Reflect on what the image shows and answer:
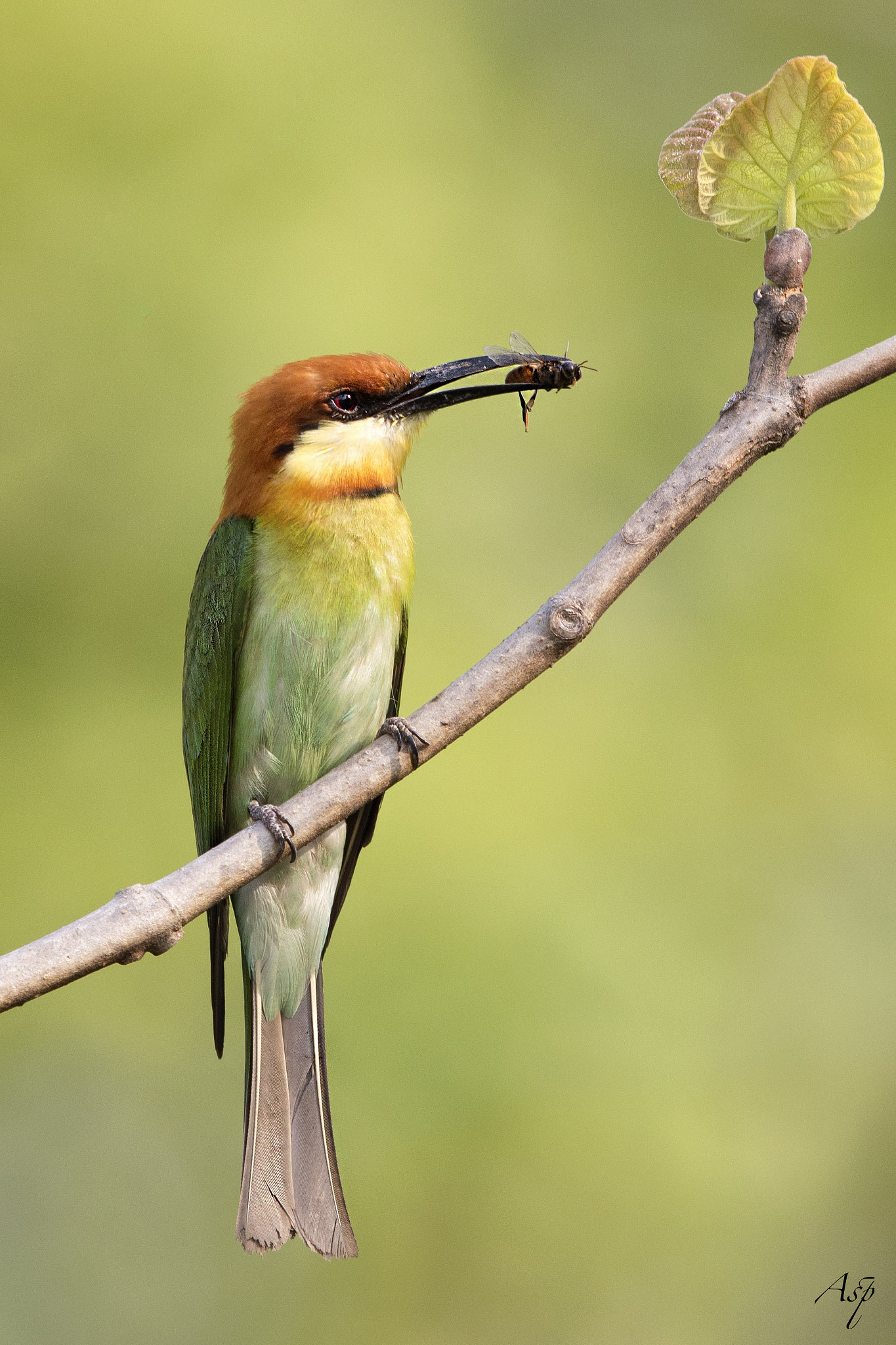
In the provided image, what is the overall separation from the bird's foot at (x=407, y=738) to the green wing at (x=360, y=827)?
2.12ft

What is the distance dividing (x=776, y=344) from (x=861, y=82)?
322 cm

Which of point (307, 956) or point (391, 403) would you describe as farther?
point (307, 956)

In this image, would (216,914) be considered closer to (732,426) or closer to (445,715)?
(445,715)

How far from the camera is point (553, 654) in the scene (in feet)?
4.16

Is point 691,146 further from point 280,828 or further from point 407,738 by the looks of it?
point 280,828

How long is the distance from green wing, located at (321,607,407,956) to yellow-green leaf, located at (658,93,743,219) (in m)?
1.00

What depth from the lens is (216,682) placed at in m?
2.08

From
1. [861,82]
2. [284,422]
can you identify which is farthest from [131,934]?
[861,82]

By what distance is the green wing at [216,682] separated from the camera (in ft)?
6.61

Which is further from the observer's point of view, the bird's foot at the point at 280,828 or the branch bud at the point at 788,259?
the bird's foot at the point at 280,828

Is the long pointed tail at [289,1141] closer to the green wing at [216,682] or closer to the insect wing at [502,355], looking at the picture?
the green wing at [216,682]

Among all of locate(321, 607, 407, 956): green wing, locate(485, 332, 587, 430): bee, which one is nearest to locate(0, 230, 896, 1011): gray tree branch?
locate(485, 332, 587, 430): bee

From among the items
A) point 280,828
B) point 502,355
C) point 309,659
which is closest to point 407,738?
point 280,828

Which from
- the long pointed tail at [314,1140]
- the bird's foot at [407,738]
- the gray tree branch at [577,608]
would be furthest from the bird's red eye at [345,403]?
the long pointed tail at [314,1140]
